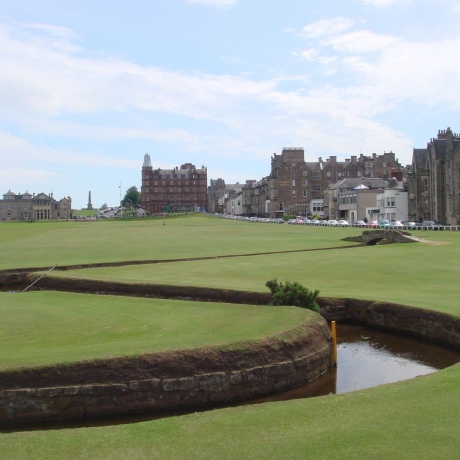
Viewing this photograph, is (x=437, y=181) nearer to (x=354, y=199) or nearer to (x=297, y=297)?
(x=354, y=199)

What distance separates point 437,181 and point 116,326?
278ft

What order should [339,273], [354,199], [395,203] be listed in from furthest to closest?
[354,199] < [395,203] < [339,273]

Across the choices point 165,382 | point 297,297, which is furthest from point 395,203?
point 165,382

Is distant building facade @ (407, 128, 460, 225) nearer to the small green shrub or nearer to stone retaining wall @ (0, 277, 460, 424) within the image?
the small green shrub

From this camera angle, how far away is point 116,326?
19359 mm

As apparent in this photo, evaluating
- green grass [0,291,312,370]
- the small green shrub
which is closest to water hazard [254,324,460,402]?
the small green shrub

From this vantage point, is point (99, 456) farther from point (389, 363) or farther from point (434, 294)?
point (434, 294)

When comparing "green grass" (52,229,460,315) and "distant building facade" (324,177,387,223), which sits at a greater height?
"distant building facade" (324,177,387,223)

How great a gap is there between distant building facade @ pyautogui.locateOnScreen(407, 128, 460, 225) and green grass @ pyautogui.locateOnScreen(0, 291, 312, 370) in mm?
74627

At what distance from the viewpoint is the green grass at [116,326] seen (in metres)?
15.1

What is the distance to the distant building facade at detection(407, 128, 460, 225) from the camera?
292ft

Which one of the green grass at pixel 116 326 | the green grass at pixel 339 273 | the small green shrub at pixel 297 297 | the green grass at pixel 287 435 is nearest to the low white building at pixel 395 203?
the green grass at pixel 339 273

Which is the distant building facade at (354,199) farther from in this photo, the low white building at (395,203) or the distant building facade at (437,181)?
the distant building facade at (437,181)

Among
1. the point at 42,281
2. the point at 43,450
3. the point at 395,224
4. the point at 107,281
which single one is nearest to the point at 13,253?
the point at 42,281
